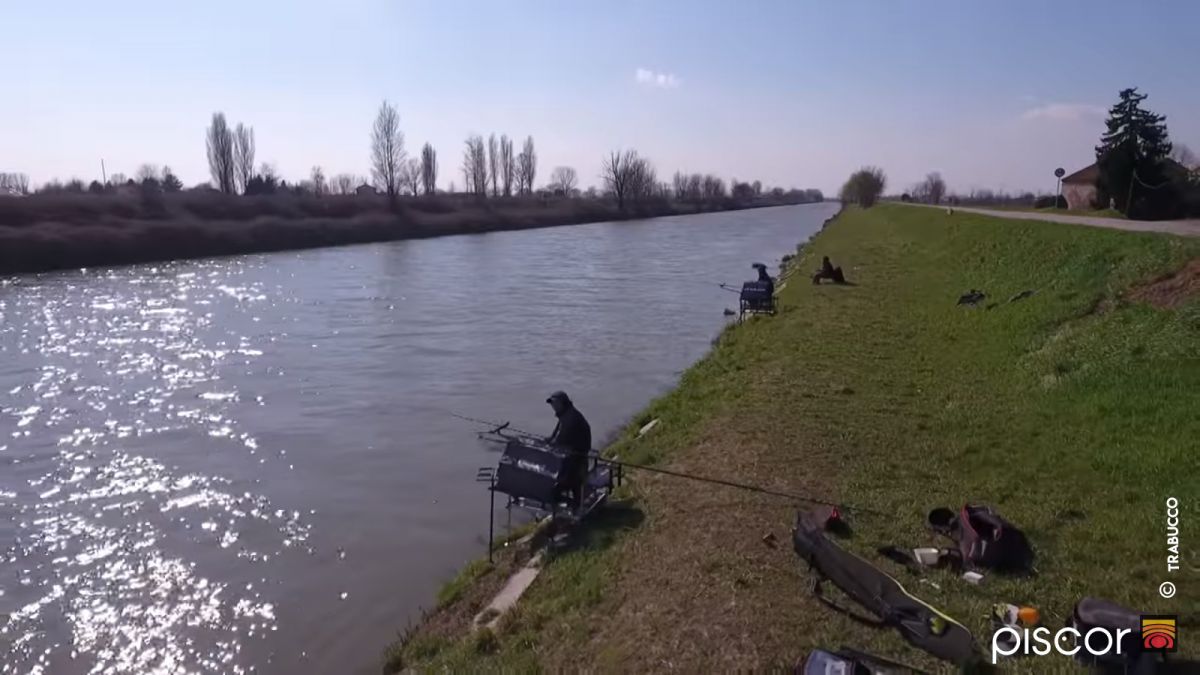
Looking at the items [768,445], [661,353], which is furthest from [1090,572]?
[661,353]

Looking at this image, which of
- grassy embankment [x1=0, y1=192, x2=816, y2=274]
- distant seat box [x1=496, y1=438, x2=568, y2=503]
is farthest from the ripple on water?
grassy embankment [x1=0, y1=192, x2=816, y2=274]

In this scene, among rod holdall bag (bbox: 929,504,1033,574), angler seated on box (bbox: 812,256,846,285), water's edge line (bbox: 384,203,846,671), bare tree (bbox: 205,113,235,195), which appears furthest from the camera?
→ bare tree (bbox: 205,113,235,195)

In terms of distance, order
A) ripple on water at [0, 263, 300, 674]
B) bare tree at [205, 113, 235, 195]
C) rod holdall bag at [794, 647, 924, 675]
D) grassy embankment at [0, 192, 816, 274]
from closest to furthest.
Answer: rod holdall bag at [794, 647, 924, 675], ripple on water at [0, 263, 300, 674], grassy embankment at [0, 192, 816, 274], bare tree at [205, 113, 235, 195]

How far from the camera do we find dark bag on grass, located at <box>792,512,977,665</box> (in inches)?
198

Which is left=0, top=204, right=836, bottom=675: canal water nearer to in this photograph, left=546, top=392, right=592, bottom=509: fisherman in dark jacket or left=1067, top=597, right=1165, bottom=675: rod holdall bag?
left=546, top=392, right=592, bottom=509: fisherman in dark jacket

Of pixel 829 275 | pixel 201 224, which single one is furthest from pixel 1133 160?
pixel 201 224

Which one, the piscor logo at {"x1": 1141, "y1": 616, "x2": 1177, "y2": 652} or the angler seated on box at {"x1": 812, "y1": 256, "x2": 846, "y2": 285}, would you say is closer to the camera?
the piscor logo at {"x1": 1141, "y1": 616, "x2": 1177, "y2": 652}

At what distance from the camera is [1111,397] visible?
30.3ft

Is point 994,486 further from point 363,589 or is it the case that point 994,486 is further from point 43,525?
point 43,525

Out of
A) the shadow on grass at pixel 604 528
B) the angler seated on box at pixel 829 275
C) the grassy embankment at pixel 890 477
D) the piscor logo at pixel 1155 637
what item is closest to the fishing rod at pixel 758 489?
the grassy embankment at pixel 890 477

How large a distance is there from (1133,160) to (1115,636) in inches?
1193

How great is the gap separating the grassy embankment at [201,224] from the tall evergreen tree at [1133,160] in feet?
155

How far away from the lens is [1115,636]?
4699mm

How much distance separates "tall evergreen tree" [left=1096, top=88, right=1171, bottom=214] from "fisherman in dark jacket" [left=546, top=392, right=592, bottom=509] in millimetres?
27047
